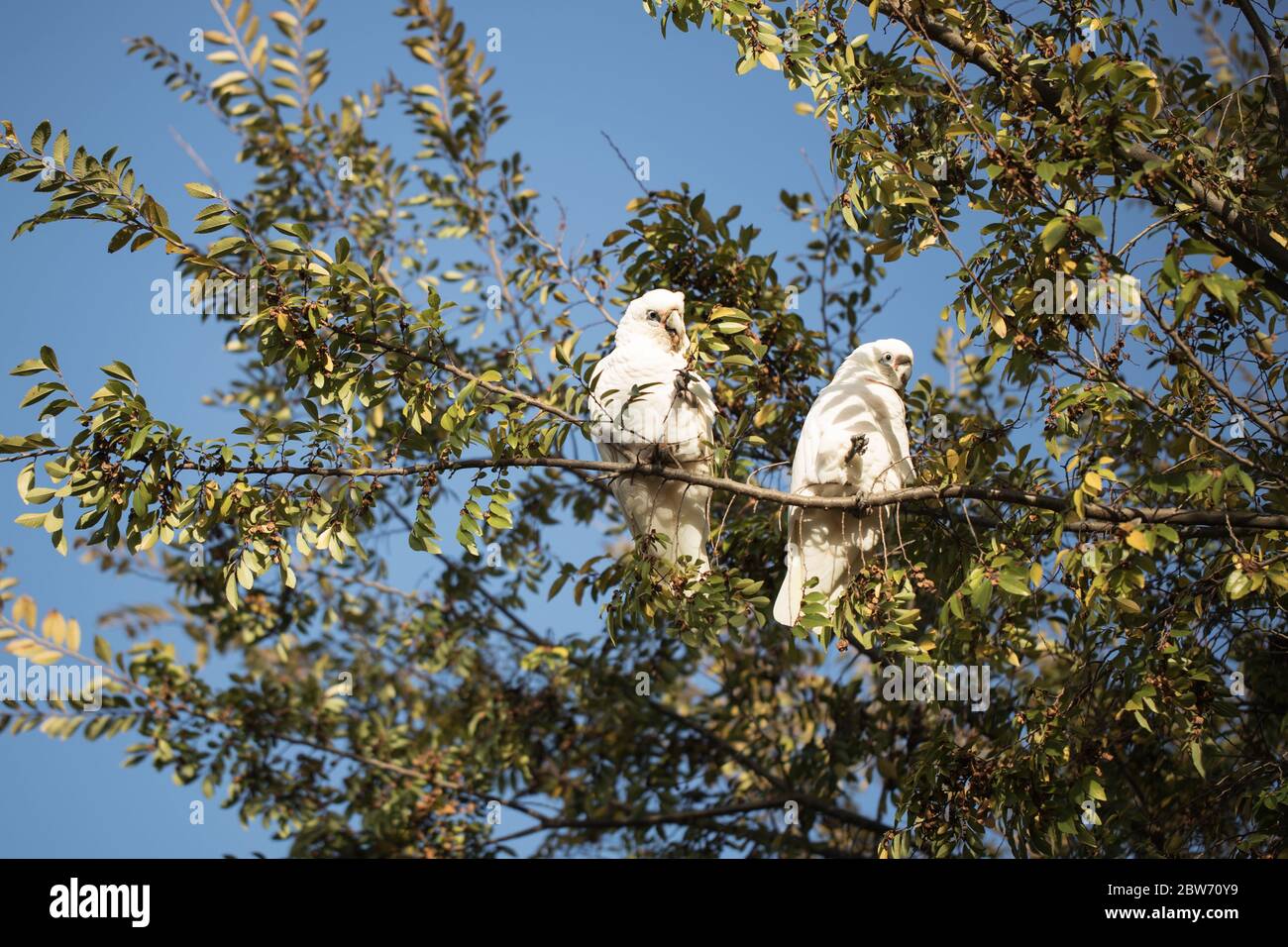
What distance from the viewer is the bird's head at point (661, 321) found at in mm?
4113

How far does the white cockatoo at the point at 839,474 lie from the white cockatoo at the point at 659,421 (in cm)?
32

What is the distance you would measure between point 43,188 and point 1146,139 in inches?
119

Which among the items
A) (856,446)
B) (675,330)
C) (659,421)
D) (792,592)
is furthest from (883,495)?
(675,330)

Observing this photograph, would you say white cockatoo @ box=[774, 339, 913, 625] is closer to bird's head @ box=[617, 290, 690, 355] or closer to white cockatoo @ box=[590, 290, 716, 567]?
white cockatoo @ box=[590, 290, 716, 567]

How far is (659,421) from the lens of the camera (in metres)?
3.92

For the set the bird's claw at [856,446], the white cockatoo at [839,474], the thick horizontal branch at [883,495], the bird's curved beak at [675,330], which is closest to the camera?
the thick horizontal branch at [883,495]

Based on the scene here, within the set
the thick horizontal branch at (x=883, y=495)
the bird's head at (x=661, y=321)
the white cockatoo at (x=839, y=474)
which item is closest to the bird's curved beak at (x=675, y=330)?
the bird's head at (x=661, y=321)

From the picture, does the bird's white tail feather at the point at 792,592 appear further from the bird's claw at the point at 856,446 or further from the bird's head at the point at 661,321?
the bird's head at the point at 661,321

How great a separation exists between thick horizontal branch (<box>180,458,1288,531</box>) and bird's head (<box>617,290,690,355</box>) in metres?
0.72

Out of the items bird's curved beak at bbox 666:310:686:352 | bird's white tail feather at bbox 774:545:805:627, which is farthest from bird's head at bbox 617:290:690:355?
bird's white tail feather at bbox 774:545:805:627

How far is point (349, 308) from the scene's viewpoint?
132 inches
